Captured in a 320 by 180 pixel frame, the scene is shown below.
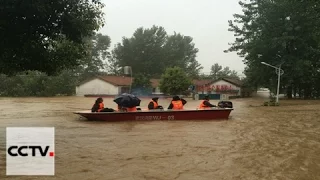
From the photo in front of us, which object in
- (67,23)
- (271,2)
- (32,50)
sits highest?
(271,2)

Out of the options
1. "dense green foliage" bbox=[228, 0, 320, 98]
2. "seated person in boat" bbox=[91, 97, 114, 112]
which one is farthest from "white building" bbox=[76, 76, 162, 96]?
"seated person in boat" bbox=[91, 97, 114, 112]

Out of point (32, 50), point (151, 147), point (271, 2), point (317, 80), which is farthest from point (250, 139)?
point (317, 80)

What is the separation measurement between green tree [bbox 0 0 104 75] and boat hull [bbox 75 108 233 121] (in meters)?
6.45

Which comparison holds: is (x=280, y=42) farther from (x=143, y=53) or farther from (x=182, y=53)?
(x=182, y=53)

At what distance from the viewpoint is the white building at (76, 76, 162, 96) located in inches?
2064

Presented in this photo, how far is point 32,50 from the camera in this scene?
991cm

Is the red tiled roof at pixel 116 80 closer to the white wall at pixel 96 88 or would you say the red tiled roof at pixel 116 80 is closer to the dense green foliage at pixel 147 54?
the white wall at pixel 96 88

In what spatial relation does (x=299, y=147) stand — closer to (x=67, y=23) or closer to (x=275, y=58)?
(x=67, y=23)

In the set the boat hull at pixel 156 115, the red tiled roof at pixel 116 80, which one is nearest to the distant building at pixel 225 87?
the red tiled roof at pixel 116 80

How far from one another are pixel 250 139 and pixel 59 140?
22.5 feet

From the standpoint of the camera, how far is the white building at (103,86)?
172ft

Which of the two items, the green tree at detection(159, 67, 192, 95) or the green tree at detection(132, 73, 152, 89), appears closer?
the green tree at detection(159, 67, 192, 95)

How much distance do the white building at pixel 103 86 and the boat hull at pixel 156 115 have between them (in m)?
34.2
